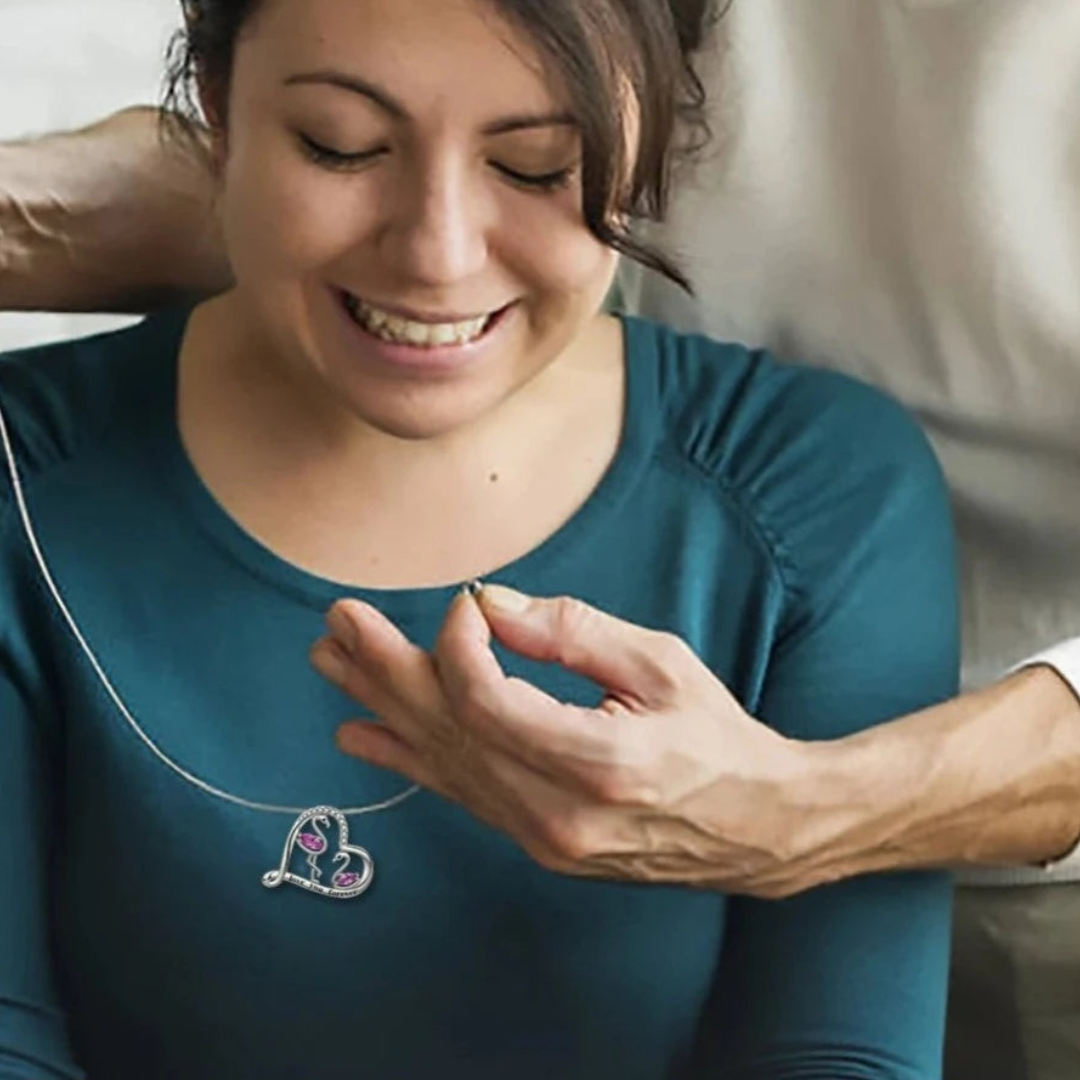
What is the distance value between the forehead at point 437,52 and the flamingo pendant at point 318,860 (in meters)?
0.35

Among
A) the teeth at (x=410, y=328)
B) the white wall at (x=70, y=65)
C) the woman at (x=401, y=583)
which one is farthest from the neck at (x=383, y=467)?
the white wall at (x=70, y=65)

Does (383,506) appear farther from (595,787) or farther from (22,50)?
(22,50)

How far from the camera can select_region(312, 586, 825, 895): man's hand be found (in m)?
0.85

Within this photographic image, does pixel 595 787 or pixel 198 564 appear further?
pixel 198 564

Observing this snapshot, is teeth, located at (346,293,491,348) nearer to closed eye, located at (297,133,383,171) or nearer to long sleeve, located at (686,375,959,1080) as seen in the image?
closed eye, located at (297,133,383,171)

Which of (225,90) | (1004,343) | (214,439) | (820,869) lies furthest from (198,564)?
(1004,343)

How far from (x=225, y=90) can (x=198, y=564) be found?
0.78ft

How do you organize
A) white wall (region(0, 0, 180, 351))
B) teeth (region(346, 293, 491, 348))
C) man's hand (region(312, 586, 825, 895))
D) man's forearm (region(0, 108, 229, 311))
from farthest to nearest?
white wall (region(0, 0, 180, 351)) → man's forearm (region(0, 108, 229, 311)) → teeth (region(346, 293, 491, 348)) → man's hand (region(312, 586, 825, 895))

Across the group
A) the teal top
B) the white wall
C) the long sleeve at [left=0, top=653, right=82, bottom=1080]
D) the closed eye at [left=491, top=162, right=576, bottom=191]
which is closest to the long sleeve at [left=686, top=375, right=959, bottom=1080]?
the teal top

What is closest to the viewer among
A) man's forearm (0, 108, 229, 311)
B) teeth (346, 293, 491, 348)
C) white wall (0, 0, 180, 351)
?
teeth (346, 293, 491, 348)

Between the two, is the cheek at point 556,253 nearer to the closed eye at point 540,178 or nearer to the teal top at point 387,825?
the closed eye at point 540,178

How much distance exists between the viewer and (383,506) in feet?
3.52

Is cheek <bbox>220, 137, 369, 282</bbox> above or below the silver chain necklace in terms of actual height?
above

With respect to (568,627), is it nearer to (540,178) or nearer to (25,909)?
(540,178)
